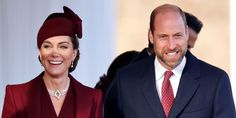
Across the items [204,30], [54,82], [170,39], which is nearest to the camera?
[170,39]

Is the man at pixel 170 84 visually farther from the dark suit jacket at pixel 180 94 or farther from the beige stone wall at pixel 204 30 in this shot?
the beige stone wall at pixel 204 30

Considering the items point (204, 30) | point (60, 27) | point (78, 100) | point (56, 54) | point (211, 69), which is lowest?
point (204, 30)

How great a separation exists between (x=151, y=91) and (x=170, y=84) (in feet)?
0.31

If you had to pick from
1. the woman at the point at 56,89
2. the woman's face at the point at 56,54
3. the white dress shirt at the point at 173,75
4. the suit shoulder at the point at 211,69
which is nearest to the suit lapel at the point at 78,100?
the woman at the point at 56,89

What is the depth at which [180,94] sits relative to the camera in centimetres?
324

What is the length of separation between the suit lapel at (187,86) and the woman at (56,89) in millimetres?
378

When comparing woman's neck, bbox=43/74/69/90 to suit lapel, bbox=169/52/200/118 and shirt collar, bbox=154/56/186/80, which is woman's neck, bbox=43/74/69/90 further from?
suit lapel, bbox=169/52/200/118

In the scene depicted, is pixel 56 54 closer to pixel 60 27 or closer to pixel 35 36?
pixel 60 27

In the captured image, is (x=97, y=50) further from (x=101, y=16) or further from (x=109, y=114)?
(x=109, y=114)

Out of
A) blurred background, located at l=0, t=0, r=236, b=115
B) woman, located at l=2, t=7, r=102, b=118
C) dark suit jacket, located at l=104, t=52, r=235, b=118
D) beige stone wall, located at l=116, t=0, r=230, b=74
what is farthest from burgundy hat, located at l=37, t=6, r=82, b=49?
beige stone wall, located at l=116, t=0, r=230, b=74

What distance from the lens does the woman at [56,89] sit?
3270 millimetres

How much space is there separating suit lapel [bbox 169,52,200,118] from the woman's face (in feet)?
1.78

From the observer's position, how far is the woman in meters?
3.27

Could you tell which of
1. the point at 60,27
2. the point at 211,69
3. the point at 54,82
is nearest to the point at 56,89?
the point at 54,82
